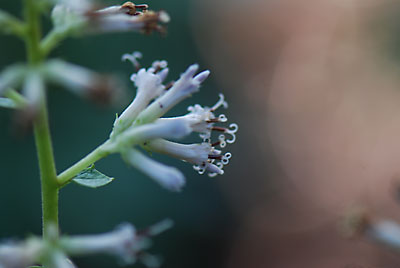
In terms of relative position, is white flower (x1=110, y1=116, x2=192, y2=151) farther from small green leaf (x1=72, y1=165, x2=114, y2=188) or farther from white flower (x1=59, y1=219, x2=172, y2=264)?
white flower (x1=59, y1=219, x2=172, y2=264)

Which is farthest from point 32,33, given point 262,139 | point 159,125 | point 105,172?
point 262,139

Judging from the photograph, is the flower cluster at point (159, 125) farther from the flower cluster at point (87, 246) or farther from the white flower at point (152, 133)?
the flower cluster at point (87, 246)

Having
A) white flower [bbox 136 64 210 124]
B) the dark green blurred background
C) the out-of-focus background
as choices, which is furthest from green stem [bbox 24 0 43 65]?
the out-of-focus background

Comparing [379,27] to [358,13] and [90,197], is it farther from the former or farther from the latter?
[90,197]

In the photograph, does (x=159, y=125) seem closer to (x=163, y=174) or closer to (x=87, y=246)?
(x=163, y=174)

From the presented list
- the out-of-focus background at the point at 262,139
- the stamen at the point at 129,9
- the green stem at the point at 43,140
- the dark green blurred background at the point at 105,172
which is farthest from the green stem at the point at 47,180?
the out-of-focus background at the point at 262,139
